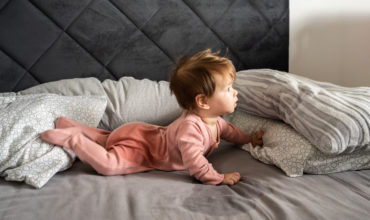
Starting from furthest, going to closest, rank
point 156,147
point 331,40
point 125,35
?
point 331,40 → point 125,35 → point 156,147

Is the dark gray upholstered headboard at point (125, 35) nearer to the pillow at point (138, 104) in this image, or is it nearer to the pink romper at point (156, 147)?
the pillow at point (138, 104)

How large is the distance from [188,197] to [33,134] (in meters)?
0.60

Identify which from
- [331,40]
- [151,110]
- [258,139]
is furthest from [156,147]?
[331,40]

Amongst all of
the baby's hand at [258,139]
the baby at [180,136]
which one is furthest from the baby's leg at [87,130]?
the baby's hand at [258,139]

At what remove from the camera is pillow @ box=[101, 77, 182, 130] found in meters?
1.46

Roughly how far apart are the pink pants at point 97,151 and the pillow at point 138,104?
19 centimetres

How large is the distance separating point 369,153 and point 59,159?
1.06 metres

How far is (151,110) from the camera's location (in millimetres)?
1492

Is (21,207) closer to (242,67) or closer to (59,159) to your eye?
(59,159)

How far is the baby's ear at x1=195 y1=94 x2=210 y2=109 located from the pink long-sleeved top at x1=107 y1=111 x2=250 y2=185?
6 cm

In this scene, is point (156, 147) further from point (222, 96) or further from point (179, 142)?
point (222, 96)

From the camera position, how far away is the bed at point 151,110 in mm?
945

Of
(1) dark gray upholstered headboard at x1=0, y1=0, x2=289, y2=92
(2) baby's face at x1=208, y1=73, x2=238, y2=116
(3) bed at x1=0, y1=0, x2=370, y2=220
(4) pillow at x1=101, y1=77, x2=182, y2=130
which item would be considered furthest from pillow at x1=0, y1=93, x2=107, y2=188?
(2) baby's face at x1=208, y1=73, x2=238, y2=116

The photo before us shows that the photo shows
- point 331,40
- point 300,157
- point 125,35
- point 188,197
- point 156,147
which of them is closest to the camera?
point 188,197
